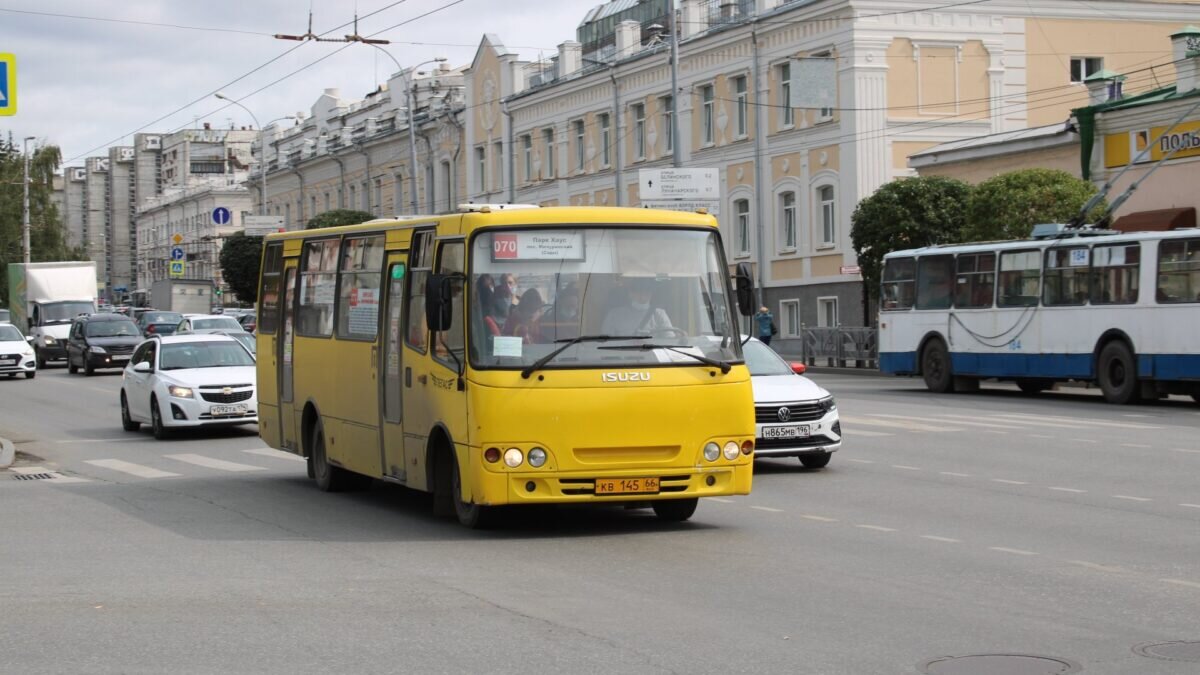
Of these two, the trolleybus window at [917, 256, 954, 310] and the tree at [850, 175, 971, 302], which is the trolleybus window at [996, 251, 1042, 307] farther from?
the tree at [850, 175, 971, 302]

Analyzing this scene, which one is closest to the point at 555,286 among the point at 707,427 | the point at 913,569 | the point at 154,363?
the point at 707,427

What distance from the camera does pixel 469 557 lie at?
11773 millimetres

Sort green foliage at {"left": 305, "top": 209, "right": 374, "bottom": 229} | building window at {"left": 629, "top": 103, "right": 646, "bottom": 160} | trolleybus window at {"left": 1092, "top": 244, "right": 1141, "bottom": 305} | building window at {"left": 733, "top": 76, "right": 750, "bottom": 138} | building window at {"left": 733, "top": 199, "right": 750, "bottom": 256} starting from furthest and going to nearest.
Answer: green foliage at {"left": 305, "top": 209, "right": 374, "bottom": 229} < building window at {"left": 629, "top": 103, "right": 646, "bottom": 160} < building window at {"left": 733, "top": 199, "right": 750, "bottom": 256} < building window at {"left": 733, "top": 76, "right": 750, "bottom": 138} < trolleybus window at {"left": 1092, "top": 244, "right": 1141, "bottom": 305}

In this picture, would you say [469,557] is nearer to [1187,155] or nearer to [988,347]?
[988,347]

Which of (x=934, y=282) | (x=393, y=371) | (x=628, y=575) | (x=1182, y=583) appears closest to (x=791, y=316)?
(x=934, y=282)

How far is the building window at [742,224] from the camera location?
5550cm

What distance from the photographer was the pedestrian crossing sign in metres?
24.2

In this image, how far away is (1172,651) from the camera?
811 cm

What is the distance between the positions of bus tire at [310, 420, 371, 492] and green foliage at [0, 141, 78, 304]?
8886cm

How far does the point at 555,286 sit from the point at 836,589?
3609 millimetres

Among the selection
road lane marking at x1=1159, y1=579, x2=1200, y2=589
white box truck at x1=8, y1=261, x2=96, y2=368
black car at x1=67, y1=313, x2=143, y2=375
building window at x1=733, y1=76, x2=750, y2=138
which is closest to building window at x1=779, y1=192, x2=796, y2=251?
building window at x1=733, y1=76, x2=750, y2=138

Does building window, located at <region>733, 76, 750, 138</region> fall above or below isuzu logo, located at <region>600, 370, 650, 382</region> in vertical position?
above

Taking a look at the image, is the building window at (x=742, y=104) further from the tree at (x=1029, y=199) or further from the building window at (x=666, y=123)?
the tree at (x=1029, y=199)

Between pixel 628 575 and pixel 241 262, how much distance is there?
85.0 m
